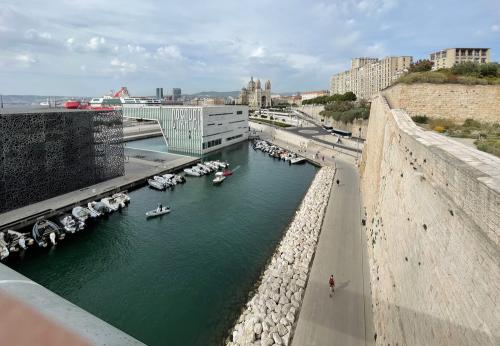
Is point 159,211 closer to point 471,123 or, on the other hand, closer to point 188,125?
point 471,123

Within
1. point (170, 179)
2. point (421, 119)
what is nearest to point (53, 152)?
point (170, 179)

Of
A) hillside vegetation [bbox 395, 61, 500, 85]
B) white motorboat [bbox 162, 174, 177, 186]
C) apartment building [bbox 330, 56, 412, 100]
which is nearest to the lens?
hillside vegetation [bbox 395, 61, 500, 85]

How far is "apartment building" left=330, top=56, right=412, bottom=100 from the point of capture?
7750cm

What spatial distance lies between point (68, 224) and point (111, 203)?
151 inches

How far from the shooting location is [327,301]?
10.9m

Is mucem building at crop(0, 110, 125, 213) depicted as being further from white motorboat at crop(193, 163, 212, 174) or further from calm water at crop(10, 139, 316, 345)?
white motorboat at crop(193, 163, 212, 174)

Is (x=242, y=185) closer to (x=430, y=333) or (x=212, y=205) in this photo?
(x=212, y=205)

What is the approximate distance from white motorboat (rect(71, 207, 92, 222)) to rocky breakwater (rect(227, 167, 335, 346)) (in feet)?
38.6

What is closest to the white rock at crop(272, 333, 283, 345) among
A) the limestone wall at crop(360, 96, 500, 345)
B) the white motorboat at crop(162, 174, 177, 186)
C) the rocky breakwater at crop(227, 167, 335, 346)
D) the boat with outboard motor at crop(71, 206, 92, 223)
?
the rocky breakwater at crop(227, 167, 335, 346)

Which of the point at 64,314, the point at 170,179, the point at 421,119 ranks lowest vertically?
the point at 170,179

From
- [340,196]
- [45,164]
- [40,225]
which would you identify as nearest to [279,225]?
[340,196]

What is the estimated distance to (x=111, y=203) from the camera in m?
21.6

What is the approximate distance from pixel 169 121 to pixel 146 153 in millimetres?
5310

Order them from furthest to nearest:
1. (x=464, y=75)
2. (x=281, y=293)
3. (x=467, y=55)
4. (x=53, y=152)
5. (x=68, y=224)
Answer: (x=467, y=55), (x=53, y=152), (x=464, y=75), (x=68, y=224), (x=281, y=293)
